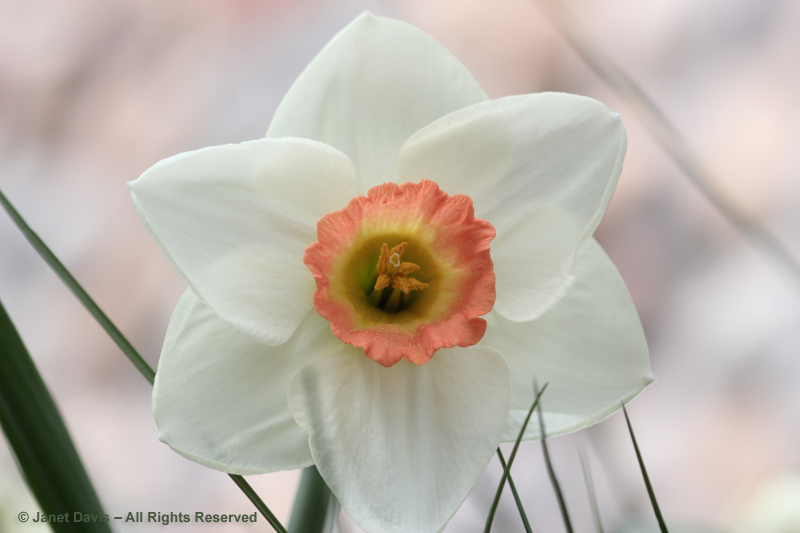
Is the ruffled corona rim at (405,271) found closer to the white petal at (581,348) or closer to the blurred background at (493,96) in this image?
the white petal at (581,348)

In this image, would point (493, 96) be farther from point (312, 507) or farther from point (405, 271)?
point (312, 507)

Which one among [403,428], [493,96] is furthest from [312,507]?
[493,96]

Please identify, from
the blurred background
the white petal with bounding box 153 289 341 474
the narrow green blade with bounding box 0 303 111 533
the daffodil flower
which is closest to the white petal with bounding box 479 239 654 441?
the daffodil flower

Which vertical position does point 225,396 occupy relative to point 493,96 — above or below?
below

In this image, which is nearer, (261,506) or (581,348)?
(261,506)

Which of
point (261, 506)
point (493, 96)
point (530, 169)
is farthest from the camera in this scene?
point (493, 96)

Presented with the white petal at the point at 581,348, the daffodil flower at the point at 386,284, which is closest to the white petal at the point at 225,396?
the daffodil flower at the point at 386,284
